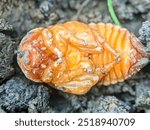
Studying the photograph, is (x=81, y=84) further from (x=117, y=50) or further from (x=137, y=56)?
(x=137, y=56)

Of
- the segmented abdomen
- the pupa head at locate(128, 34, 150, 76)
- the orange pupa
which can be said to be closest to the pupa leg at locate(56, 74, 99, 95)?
the orange pupa

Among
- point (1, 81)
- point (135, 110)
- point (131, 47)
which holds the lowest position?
point (135, 110)

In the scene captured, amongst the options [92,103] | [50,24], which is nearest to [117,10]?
[50,24]

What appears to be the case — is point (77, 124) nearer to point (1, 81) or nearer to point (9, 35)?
point (1, 81)

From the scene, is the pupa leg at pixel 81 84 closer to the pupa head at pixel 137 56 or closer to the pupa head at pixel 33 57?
the pupa head at pixel 33 57

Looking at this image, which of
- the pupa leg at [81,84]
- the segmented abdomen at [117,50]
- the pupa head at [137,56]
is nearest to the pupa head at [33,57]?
the pupa leg at [81,84]

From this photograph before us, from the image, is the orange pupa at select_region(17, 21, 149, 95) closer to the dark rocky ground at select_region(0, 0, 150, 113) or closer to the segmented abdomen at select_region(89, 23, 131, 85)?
the segmented abdomen at select_region(89, 23, 131, 85)
